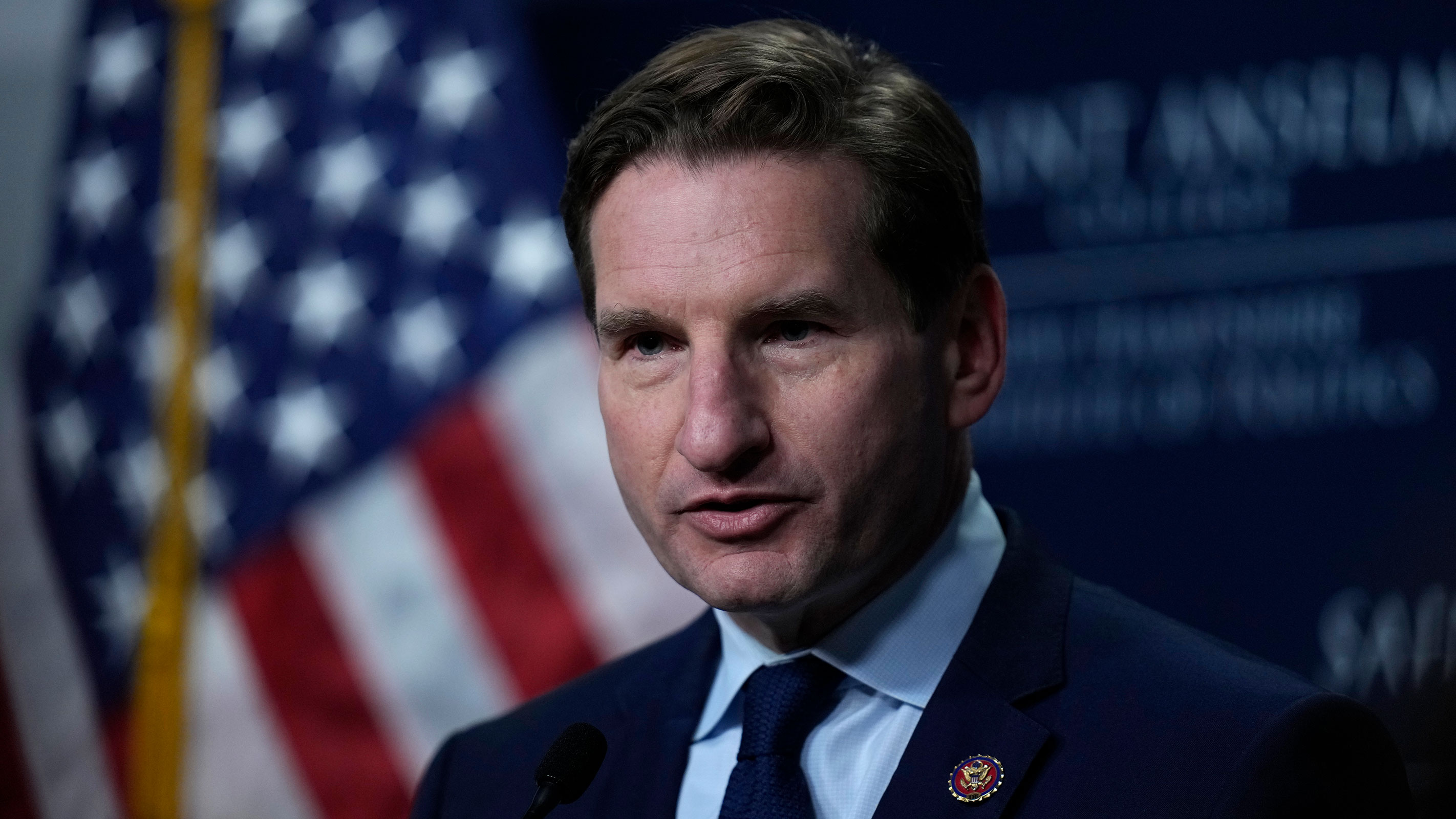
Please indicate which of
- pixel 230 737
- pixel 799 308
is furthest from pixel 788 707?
pixel 230 737

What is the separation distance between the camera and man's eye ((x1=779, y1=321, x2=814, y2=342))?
1.34 meters

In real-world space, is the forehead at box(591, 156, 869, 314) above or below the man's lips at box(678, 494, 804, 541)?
above

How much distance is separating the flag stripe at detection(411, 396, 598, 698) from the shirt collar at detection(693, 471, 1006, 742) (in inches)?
67.5

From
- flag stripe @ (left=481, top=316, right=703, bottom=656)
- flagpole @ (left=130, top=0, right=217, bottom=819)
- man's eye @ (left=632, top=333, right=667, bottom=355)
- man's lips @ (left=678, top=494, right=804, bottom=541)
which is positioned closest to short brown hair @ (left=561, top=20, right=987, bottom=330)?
man's eye @ (left=632, top=333, right=667, bottom=355)

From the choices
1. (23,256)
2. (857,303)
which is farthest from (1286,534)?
(23,256)

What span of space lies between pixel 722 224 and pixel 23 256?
3128mm

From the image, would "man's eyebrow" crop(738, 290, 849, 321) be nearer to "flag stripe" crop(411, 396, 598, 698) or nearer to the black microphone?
the black microphone

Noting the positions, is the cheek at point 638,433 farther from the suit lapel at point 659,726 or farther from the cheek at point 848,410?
the suit lapel at point 659,726

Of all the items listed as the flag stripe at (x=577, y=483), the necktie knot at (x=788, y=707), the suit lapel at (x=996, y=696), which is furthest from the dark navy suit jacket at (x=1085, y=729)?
the flag stripe at (x=577, y=483)

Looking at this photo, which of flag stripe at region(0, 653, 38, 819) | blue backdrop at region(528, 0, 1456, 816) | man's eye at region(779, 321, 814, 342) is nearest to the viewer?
man's eye at region(779, 321, 814, 342)

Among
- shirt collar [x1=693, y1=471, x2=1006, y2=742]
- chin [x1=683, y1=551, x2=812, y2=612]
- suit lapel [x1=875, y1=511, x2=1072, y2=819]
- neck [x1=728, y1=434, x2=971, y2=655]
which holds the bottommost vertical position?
suit lapel [x1=875, y1=511, x2=1072, y2=819]

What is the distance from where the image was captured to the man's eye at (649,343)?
1.40 m

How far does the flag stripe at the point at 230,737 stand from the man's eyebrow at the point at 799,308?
2.38 meters

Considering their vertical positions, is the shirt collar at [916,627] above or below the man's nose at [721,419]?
below
